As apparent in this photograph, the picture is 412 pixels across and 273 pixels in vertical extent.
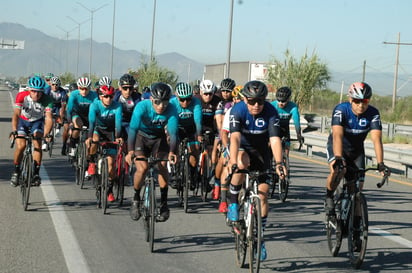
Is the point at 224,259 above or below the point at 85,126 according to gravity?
below

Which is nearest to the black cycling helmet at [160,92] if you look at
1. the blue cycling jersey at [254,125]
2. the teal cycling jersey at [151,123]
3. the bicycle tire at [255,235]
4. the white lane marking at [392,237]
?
the teal cycling jersey at [151,123]

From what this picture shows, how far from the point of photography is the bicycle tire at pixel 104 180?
32.7 feet

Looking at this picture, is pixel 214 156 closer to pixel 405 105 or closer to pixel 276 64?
pixel 276 64

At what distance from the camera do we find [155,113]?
8664 mm

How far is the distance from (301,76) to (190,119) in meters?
28.7

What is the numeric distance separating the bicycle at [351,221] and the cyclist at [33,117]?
15.1 ft

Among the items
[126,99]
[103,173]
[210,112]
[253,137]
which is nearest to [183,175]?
[103,173]

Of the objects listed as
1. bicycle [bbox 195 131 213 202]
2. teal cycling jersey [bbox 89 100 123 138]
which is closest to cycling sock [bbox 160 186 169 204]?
teal cycling jersey [bbox 89 100 123 138]

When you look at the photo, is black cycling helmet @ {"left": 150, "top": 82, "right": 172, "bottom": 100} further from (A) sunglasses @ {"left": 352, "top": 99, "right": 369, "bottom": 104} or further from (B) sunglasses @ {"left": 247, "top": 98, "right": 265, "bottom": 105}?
(A) sunglasses @ {"left": 352, "top": 99, "right": 369, "bottom": 104}

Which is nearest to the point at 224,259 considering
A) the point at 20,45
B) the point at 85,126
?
the point at 85,126

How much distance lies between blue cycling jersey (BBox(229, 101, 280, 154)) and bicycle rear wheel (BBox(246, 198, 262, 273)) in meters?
0.89

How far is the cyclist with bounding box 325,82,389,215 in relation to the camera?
25.1ft

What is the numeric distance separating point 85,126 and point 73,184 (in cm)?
149

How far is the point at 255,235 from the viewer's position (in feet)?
21.9
